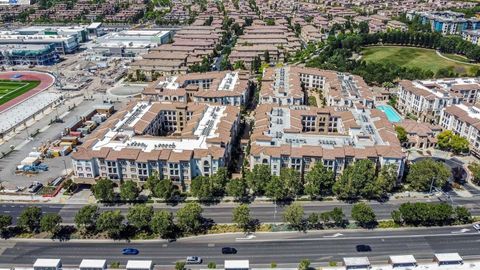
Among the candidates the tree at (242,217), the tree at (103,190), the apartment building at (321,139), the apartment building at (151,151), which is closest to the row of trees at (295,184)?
the tree at (103,190)

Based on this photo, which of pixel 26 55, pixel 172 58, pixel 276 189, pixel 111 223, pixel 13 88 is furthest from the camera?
pixel 26 55

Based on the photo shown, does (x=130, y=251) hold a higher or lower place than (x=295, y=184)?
lower

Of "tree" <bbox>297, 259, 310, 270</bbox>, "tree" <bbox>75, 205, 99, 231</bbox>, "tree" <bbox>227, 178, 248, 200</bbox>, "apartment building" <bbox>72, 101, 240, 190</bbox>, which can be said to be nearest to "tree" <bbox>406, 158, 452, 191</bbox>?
"tree" <bbox>297, 259, 310, 270</bbox>

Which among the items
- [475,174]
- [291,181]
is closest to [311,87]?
[475,174]

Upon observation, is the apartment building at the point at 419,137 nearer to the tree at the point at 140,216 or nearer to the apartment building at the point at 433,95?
the apartment building at the point at 433,95

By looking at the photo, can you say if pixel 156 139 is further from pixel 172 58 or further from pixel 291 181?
pixel 172 58

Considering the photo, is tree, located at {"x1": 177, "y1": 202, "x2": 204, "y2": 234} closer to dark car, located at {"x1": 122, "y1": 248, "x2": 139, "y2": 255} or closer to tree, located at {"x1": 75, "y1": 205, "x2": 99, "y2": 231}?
dark car, located at {"x1": 122, "y1": 248, "x2": 139, "y2": 255}

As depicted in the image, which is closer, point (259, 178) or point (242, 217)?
point (242, 217)
